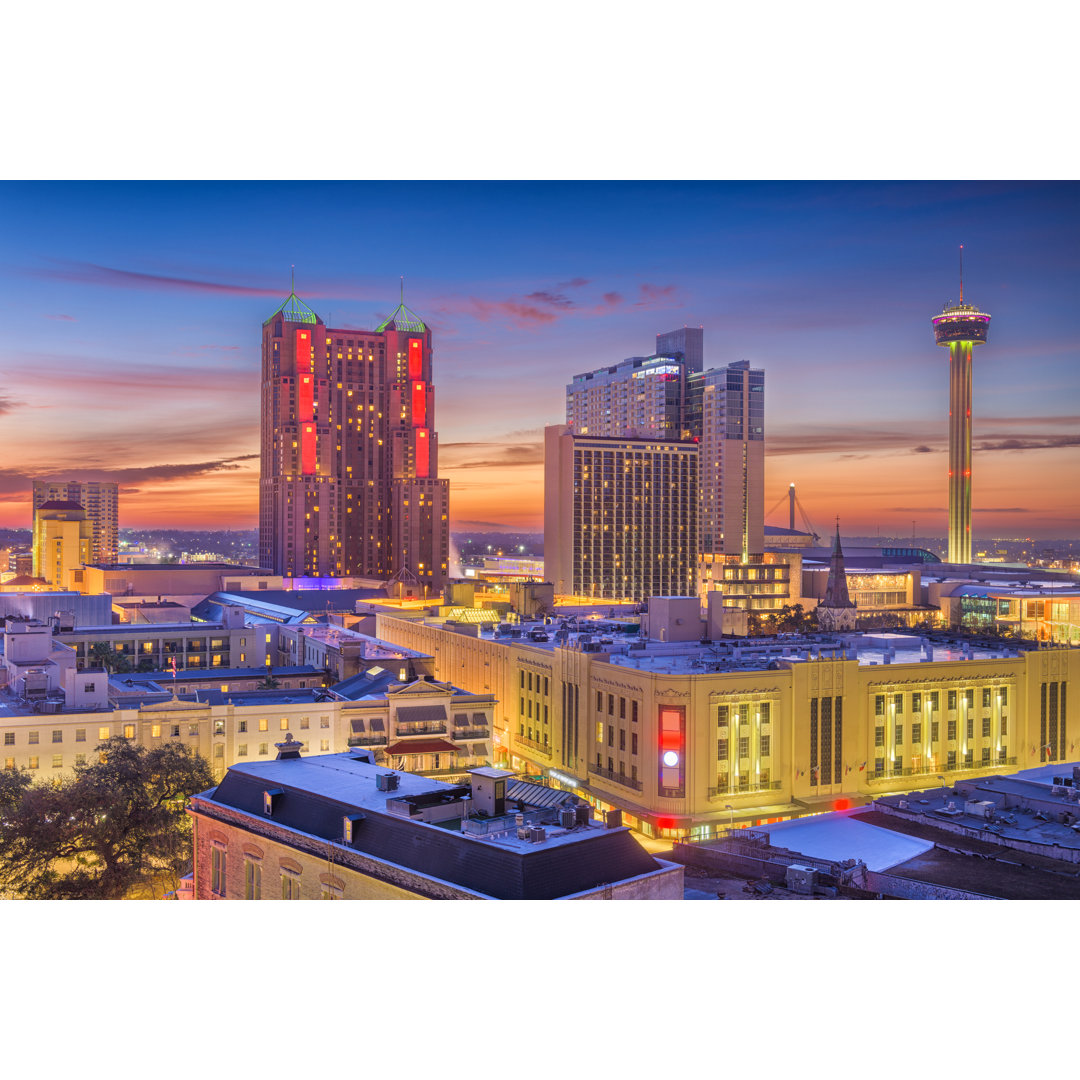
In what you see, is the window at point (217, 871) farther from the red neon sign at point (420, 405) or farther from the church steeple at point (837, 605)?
the red neon sign at point (420, 405)

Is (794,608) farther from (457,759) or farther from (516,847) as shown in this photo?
(516,847)

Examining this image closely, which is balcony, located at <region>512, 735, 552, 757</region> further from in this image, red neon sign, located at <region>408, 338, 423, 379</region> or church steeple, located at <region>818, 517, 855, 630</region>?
red neon sign, located at <region>408, 338, 423, 379</region>

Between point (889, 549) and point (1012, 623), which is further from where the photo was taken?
point (889, 549)

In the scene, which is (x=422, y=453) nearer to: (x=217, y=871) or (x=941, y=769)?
(x=941, y=769)

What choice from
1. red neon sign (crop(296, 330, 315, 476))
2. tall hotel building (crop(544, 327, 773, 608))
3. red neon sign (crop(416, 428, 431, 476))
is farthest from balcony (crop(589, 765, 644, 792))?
red neon sign (crop(296, 330, 315, 476))

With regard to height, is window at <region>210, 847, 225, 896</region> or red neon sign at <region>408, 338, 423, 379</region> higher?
red neon sign at <region>408, 338, 423, 379</region>

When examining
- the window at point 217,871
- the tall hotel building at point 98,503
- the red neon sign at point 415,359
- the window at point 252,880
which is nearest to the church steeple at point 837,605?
the red neon sign at point 415,359

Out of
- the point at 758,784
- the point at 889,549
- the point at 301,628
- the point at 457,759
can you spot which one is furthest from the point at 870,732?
the point at 889,549
